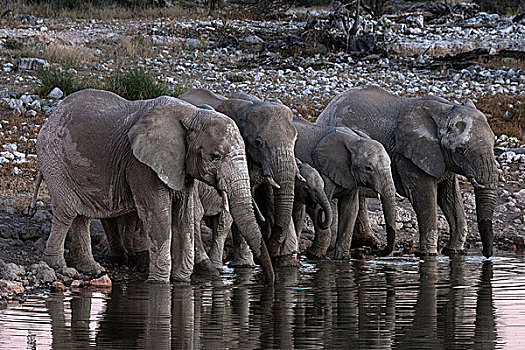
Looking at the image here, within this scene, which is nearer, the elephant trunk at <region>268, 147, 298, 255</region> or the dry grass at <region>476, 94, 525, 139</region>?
the elephant trunk at <region>268, 147, 298, 255</region>

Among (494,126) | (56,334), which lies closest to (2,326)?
(56,334)

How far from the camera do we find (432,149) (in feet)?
38.5

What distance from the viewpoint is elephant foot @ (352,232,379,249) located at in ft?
41.1

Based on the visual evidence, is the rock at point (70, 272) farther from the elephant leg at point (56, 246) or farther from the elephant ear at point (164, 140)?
the elephant ear at point (164, 140)

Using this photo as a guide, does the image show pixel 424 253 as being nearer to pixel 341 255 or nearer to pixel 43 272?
pixel 341 255

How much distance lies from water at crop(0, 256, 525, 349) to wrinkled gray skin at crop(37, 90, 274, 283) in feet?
1.67

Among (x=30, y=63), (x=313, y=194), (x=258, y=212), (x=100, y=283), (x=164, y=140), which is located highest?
(x=30, y=63)

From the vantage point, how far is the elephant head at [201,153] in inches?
341

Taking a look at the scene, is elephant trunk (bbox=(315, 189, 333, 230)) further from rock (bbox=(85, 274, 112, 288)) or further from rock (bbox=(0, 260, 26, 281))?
rock (bbox=(0, 260, 26, 281))

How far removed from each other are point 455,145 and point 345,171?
1.30 metres

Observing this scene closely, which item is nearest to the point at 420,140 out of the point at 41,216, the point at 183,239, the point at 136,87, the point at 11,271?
the point at 183,239

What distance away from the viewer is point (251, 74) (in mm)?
22688

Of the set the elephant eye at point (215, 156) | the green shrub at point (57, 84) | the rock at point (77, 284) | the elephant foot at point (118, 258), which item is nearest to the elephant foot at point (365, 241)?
the elephant foot at point (118, 258)

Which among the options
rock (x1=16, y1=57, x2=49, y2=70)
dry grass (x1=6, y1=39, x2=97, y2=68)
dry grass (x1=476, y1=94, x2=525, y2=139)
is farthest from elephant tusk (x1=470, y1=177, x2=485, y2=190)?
dry grass (x1=6, y1=39, x2=97, y2=68)
